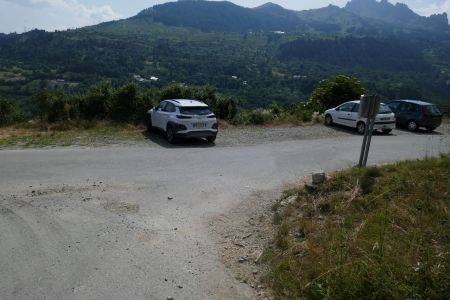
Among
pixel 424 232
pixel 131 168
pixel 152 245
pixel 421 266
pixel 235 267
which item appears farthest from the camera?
pixel 131 168

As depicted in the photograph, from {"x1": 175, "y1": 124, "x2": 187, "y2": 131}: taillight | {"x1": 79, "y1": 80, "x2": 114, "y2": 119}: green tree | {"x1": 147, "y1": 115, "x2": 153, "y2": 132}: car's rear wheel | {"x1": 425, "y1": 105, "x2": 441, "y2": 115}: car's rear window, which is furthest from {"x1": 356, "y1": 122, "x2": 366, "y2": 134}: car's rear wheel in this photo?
{"x1": 79, "y1": 80, "x2": 114, "y2": 119}: green tree

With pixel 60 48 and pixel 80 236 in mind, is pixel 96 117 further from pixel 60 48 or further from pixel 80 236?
pixel 60 48

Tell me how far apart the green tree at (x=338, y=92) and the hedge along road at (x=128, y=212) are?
12720 millimetres

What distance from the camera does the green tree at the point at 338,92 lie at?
27.9 meters

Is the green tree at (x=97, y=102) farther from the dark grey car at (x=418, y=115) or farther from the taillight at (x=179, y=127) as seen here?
the dark grey car at (x=418, y=115)

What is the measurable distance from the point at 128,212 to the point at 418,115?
18.6 meters

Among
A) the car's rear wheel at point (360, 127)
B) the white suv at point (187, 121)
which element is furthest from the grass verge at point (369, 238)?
the car's rear wheel at point (360, 127)

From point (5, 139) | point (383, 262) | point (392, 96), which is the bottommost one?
point (392, 96)

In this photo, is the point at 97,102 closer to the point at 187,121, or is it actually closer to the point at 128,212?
the point at 187,121

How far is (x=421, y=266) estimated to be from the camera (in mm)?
4938

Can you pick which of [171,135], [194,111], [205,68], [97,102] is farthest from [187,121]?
[205,68]

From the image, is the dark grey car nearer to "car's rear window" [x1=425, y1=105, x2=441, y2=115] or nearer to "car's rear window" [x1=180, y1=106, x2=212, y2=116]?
"car's rear window" [x1=425, y1=105, x2=441, y2=115]

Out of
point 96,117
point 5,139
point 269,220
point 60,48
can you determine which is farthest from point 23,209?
point 60,48

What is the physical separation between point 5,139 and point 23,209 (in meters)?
9.14
